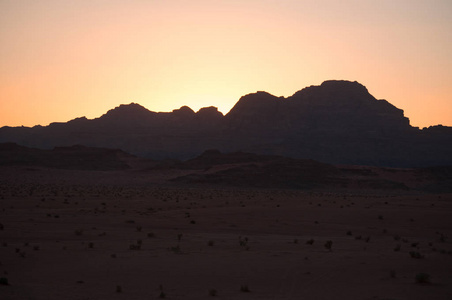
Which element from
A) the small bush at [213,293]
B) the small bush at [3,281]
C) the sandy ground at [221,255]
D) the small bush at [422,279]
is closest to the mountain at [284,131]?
the sandy ground at [221,255]

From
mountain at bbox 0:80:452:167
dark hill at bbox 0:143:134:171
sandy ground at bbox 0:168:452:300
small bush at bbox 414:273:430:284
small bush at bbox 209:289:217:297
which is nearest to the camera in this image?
small bush at bbox 209:289:217:297

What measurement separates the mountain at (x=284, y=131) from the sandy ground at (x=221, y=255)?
108 metres

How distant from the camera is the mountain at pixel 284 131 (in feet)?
460

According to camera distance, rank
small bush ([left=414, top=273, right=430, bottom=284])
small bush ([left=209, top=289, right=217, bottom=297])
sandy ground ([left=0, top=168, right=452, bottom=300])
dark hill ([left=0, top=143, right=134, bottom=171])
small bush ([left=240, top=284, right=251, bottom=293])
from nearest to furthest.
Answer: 1. small bush ([left=209, top=289, right=217, bottom=297])
2. small bush ([left=240, top=284, right=251, bottom=293])
3. sandy ground ([left=0, top=168, right=452, bottom=300])
4. small bush ([left=414, top=273, right=430, bottom=284])
5. dark hill ([left=0, top=143, right=134, bottom=171])

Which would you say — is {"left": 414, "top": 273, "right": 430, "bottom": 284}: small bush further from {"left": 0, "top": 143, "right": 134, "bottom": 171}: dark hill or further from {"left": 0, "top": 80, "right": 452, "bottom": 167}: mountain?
{"left": 0, "top": 80, "right": 452, "bottom": 167}: mountain

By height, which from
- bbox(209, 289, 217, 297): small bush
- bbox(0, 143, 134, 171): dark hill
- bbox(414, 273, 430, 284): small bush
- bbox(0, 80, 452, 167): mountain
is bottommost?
bbox(209, 289, 217, 297): small bush

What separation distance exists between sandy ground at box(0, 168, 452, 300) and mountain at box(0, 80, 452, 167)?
353 feet

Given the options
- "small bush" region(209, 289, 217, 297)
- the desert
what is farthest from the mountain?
"small bush" region(209, 289, 217, 297)

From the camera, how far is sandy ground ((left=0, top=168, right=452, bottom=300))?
38.0 ft

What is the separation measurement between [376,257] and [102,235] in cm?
1024

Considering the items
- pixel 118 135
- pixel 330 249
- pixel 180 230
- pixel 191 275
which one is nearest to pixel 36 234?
pixel 180 230

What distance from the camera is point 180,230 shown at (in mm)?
22844

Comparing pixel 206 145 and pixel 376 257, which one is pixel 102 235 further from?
pixel 206 145

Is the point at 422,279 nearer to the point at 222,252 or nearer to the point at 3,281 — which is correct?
the point at 222,252
